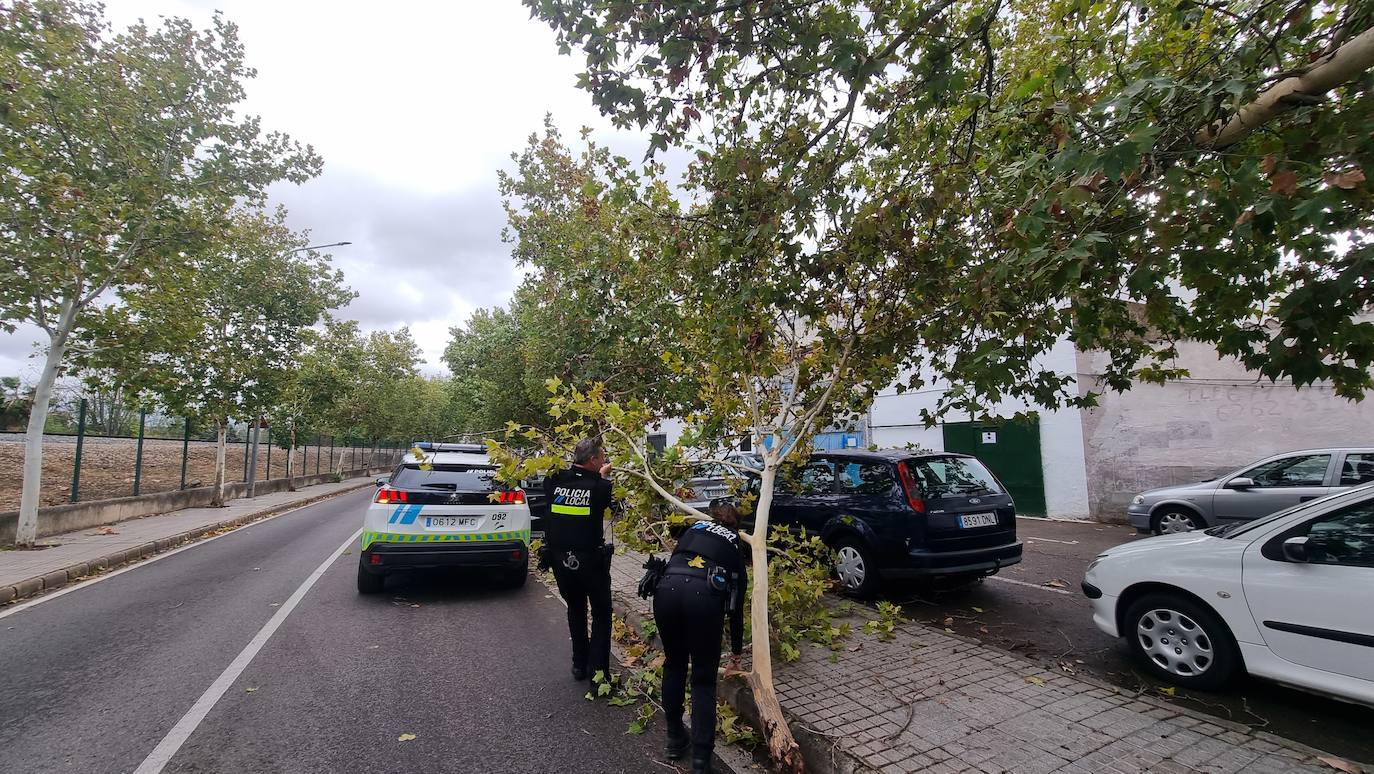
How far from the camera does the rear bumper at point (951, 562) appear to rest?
5.80 meters

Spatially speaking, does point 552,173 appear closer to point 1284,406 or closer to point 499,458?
point 499,458

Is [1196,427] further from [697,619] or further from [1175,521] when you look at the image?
[697,619]

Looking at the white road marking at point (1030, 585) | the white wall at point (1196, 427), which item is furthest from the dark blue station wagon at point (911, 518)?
the white wall at point (1196, 427)

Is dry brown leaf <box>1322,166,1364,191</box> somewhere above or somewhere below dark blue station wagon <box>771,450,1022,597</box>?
above

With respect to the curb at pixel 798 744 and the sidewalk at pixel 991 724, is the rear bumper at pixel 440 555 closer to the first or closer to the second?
the curb at pixel 798 744

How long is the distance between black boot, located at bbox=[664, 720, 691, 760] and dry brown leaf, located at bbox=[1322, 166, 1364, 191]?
378 centimetres

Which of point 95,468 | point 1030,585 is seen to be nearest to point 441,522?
point 1030,585

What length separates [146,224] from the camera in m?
9.33

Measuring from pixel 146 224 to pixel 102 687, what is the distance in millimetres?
8189

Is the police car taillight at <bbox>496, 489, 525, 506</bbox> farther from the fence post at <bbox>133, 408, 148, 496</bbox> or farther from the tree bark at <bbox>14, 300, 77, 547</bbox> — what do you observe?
the fence post at <bbox>133, 408, 148, 496</bbox>

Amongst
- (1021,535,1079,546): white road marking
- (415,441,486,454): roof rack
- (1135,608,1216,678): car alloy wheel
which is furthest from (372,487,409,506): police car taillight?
(1021,535,1079,546): white road marking

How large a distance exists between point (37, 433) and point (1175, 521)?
17673 millimetres

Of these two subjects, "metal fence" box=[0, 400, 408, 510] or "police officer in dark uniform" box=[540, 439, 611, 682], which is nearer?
"police officer in dark uniform" box=[540, 439, 611, 682]

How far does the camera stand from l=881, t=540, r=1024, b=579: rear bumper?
5.80 m
